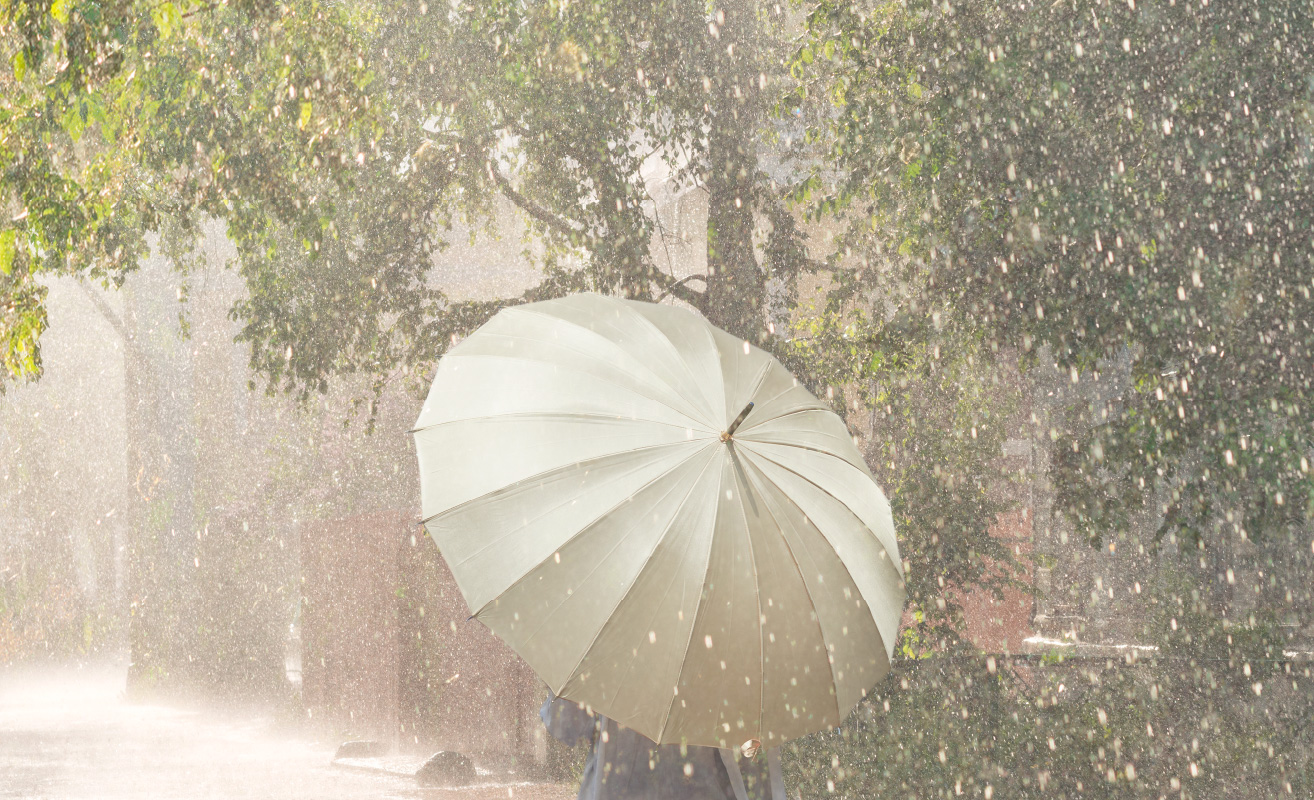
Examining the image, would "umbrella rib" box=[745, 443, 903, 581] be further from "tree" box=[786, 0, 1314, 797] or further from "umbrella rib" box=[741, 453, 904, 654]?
"tree" box=[786, 0, 1314, 797]

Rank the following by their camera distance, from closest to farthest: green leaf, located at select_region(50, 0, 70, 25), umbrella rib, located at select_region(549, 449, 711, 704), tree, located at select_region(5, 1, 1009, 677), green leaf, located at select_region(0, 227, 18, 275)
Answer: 1. umbrella rib, located at select_region(549, 449, 711, 704)
2. green leaf, located at select_region(50, 0, 70, 25)
3. green leaf, located at select_region(0, 227, 18, 275)
4. tree, located at select_region(5, 1, 1009, 677)

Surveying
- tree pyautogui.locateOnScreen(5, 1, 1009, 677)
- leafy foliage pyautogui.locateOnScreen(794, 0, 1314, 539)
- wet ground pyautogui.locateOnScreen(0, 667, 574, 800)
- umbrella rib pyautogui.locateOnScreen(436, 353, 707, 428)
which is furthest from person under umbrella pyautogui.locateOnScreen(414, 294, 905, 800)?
wet ground pyautogui.locateOnScreen(0, 667, 574, 800)

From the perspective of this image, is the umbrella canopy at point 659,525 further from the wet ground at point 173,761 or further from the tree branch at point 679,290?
the wet ground at point 173,761

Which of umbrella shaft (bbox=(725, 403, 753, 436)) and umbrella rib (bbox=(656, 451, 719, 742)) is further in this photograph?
umbrella shaft (bbox=(725, 403, 753, 436))

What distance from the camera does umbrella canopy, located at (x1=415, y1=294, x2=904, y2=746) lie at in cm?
327

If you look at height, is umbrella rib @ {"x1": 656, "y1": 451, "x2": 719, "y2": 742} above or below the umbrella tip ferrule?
below

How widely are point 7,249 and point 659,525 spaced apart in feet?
15.4

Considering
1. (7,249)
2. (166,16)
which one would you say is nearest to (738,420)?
(166,16)

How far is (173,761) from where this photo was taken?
47.8 feet

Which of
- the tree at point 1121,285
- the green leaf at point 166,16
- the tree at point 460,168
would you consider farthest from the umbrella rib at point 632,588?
the tree at point 460,168

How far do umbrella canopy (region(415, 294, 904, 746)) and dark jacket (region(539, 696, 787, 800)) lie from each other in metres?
0.19

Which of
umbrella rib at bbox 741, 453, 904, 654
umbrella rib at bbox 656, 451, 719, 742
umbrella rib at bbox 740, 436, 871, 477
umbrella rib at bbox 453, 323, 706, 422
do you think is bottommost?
umbrella rib at bbox 656, 451, 719, 742

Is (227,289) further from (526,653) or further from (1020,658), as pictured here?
(526,653)

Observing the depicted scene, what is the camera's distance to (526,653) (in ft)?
10.8
